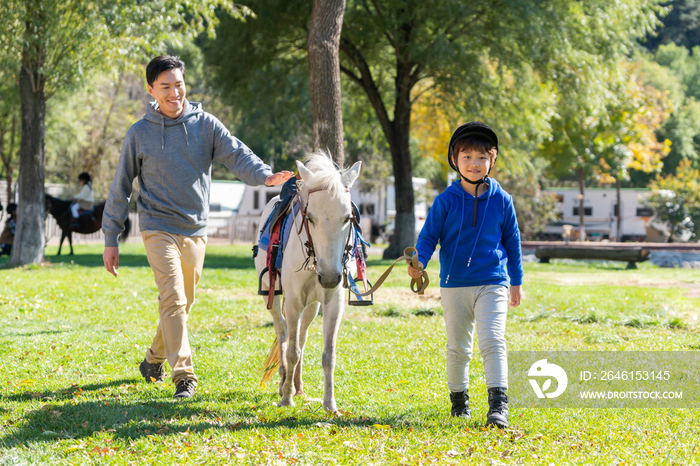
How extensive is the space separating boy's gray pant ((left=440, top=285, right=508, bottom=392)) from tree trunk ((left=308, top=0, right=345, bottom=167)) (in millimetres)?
5194

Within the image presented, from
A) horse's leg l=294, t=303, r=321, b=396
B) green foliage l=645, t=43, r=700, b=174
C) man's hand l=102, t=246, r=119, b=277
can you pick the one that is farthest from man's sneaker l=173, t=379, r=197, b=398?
green foliage l=645, t=43, r=700, b=174

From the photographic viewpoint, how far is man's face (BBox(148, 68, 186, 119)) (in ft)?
15.8

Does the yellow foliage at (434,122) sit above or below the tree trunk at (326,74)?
above

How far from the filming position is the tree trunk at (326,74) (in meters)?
9.24

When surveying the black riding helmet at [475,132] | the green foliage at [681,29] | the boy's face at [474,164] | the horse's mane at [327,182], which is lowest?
the horse's mane at [327,182]

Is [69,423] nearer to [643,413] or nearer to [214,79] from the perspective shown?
[643,413]

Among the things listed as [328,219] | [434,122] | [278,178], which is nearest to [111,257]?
[278,178]

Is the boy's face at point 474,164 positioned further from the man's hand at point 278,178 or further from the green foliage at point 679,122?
the green foliage at point 679,122

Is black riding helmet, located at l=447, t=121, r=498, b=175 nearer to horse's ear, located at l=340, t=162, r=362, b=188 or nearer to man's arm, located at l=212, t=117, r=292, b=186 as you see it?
horse's ear, located at l=340, t=162, r=362, b=188

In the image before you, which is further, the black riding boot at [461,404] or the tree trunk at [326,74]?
the tree trunk at [326,74]

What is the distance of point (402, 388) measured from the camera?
533cm

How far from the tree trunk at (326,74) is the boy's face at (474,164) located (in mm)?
5012

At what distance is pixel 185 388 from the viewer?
16.0ft

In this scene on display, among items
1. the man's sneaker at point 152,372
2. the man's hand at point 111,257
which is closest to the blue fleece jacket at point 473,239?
the man's hand at point 111,257
